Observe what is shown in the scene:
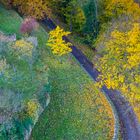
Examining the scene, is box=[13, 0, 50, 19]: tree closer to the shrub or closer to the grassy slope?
the shrub

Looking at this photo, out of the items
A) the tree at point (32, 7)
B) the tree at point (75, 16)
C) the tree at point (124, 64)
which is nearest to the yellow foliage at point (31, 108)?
the tree at point (124, 64)

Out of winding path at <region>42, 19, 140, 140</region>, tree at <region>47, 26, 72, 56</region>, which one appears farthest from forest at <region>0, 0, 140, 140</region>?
tree at <region>47, 26, 72, 56</region>

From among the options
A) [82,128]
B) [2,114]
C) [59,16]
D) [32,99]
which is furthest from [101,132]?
[59,16]

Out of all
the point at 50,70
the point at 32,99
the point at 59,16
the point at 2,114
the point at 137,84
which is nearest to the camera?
the point at 2,114

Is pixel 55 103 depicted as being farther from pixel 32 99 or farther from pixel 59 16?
pixel 59 16

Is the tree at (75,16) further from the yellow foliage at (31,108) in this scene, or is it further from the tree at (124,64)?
the yellow foliage at (31,108)

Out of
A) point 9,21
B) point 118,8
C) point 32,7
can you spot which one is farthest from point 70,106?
point 118,8
